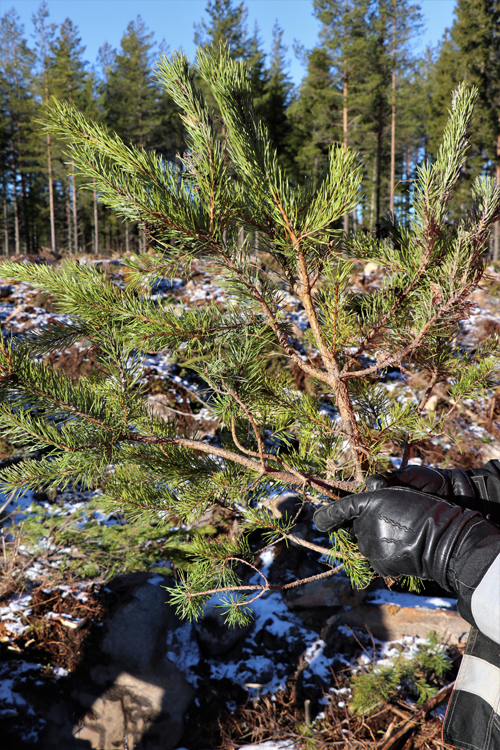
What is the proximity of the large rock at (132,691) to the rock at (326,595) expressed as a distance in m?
1.29

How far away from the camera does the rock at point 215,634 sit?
396 cm

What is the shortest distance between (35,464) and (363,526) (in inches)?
44.4

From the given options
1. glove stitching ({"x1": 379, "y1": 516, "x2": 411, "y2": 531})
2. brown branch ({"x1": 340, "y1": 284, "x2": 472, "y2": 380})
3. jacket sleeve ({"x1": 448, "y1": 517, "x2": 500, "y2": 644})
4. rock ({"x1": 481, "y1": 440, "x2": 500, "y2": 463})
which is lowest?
rock ({"x1": 481, "y1": 440, "x2": 500, "y2": 463})

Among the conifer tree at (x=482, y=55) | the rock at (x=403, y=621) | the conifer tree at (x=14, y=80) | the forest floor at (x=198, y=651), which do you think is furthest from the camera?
the conifer tree at (x=14, y=80)

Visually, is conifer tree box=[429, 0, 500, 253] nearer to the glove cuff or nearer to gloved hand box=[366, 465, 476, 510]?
gloved hand box=[366, 465, 476, 510]

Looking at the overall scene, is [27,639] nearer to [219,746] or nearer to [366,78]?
[219,746]

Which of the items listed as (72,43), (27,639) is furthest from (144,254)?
(72,43)

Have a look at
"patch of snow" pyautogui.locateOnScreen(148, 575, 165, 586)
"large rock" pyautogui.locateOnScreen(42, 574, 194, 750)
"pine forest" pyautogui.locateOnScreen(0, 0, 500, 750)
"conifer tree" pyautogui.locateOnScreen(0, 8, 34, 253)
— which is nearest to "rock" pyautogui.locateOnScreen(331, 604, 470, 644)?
"pine forest" pyautogui.locateOnScreen(0, 0, 500, 750)

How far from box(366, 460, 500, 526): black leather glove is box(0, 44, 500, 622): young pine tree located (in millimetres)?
147

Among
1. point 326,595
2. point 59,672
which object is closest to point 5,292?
point 59,672

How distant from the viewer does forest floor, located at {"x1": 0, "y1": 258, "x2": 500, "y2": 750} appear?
10.4 feet

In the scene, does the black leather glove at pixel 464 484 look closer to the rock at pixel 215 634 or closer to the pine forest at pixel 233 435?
the pine forest at pixel 233 435

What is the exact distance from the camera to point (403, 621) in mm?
4035

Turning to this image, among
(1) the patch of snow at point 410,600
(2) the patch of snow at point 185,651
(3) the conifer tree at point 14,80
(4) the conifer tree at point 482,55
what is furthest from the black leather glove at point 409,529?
(3) the conifer tree at point 14,80
